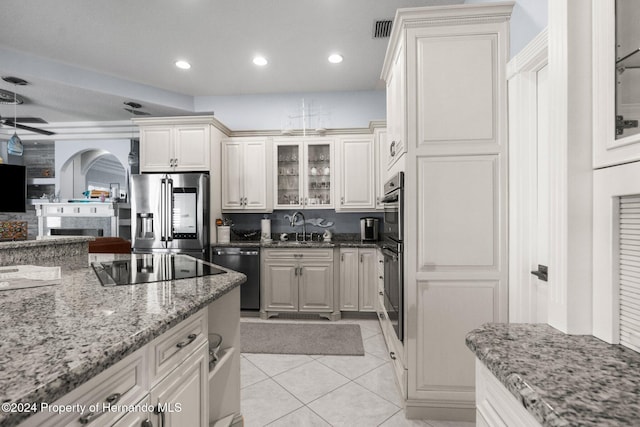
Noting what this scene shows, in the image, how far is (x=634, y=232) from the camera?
0.76m

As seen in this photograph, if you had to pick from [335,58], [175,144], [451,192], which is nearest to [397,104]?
[451,192]

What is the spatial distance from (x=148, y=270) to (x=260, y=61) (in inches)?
108

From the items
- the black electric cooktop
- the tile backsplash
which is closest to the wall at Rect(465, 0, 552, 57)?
the black electric cooktop

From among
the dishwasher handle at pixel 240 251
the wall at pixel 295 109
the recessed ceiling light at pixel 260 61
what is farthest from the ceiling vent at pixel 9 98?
the dishwasher handle at pixel 240 251

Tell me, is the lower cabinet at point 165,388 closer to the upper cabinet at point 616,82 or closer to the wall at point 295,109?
the upper cabinet at point 616,82

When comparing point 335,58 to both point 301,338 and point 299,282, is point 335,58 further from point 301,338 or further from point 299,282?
point 301,338

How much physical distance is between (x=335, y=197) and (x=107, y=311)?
3.18 metres

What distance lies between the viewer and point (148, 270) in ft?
5.36

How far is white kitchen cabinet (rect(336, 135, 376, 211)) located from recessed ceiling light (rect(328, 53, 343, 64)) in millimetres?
900

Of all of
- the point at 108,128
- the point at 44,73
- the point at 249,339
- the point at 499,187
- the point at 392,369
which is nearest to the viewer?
the point at 499,187

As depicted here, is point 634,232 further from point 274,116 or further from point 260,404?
point 274,116

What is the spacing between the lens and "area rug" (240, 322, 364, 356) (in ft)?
9.34

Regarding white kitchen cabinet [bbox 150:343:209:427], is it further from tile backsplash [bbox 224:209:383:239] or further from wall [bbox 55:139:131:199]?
wall [bbox 55:139:131:199]

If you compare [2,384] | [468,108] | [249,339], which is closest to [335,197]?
[249,339]
